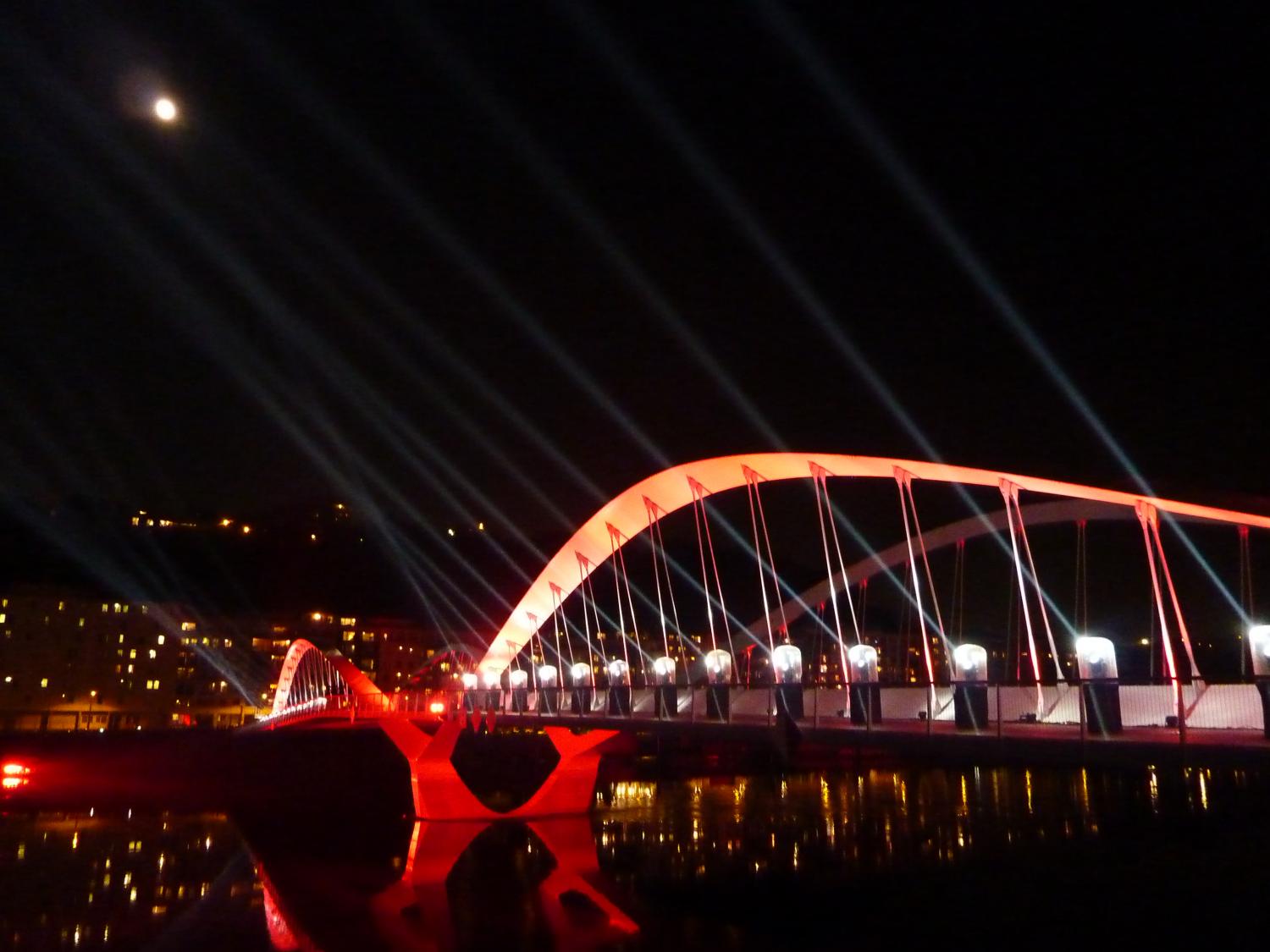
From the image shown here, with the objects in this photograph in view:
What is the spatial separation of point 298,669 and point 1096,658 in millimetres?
66328

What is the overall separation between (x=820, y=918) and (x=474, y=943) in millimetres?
7471

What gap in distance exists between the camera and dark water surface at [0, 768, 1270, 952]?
24.8 meters

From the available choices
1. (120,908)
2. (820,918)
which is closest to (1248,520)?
(820,918)

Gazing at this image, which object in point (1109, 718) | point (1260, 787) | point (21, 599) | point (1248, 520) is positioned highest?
point (21, 599)

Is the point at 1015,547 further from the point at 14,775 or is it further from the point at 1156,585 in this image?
the point at 14,775

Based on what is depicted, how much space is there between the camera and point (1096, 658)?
16.6 metres

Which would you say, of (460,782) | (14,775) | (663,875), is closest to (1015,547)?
(663,875)

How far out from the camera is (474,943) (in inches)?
951

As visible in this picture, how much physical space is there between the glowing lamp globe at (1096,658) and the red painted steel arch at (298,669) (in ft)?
116

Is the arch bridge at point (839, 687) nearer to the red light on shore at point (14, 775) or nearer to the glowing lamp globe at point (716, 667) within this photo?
the glowing lamp globe at point (716, 667)

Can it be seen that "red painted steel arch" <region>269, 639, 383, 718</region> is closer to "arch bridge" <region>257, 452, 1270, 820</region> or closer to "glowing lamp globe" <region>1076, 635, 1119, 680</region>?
"arch bridge" <region>257, 452, 1270, 820</region>

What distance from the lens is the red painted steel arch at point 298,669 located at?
52781 millimetres

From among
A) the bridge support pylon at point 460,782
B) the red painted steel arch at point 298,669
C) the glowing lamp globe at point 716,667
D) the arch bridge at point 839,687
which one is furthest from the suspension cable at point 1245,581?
the red painted steel arch at point 298,669

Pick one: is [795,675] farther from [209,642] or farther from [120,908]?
[209,642]
